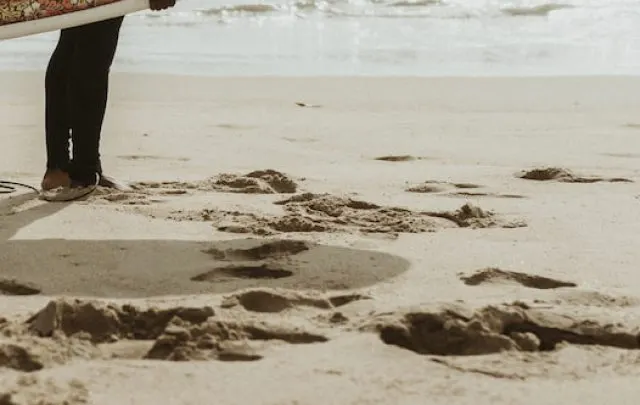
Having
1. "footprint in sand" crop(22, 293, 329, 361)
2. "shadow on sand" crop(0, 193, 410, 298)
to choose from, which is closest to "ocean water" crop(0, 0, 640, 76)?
"shadow on sand" crop(0, 193, 410, 298)

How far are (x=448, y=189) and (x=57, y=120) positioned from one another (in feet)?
5.01

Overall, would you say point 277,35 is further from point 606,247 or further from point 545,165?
point 606,247

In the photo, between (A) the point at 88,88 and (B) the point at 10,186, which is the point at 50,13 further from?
(B) the point at 10,186

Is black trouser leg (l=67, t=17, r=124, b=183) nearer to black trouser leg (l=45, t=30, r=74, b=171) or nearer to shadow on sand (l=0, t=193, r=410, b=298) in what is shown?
black trouser leg (l=45, t=30, r=74, b=171)

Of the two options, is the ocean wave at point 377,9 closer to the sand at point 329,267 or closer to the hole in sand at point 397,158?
the sand at point 329,267

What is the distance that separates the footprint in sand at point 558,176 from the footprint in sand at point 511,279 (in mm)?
1552

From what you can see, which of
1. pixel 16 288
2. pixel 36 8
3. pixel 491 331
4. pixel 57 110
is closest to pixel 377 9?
pixel 57 110

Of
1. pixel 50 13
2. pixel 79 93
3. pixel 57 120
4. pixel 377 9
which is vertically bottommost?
pixel 377 9

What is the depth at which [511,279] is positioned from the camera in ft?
9.52

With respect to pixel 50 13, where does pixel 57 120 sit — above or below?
below

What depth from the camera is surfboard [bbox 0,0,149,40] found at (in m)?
3.48

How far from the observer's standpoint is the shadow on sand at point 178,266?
281cm

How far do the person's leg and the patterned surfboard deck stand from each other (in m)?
0.55

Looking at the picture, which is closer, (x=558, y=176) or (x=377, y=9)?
(x=558, y=176)
